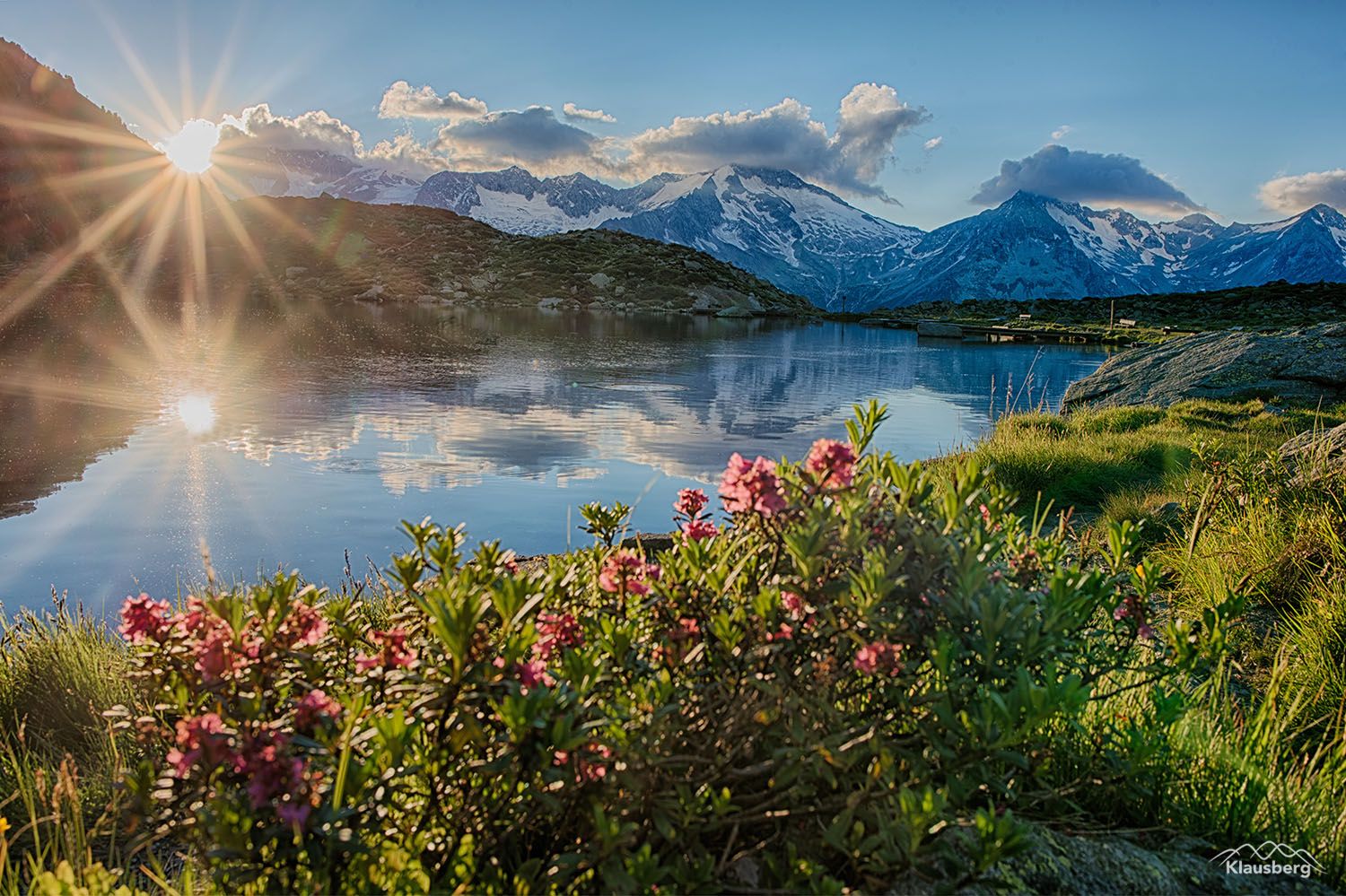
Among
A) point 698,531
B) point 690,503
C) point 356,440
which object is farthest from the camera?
point 356,440

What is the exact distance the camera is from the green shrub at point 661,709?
6.89 ft

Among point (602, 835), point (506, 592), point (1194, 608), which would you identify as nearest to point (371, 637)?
point (506, 592)

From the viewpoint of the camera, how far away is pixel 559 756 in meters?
2.27

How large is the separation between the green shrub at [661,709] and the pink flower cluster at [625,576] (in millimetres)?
13

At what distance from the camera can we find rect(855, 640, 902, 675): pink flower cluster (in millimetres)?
2307

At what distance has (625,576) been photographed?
9.56 feet

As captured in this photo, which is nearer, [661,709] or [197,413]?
[661,709]

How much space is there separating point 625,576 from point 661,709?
2.45ft

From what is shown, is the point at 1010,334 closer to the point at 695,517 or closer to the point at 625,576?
the point at 695,517

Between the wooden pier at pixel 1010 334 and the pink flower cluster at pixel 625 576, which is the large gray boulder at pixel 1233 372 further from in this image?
the wooden pier at pixel 1010 334

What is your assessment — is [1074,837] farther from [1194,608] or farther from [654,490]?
[654,490]

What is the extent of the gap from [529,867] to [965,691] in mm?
1353

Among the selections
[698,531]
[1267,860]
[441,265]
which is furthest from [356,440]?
[441,265]

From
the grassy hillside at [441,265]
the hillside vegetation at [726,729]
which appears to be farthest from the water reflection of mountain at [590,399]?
the grassy hillside at [441,265]
